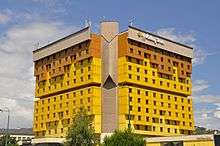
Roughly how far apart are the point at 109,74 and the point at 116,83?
303cm

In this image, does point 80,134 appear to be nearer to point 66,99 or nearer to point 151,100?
point 151,100

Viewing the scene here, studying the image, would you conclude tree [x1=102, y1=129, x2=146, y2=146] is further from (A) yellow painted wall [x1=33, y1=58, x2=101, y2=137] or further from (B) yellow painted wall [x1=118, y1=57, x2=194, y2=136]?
(A) yellow painted wall [x1=33, y1=58, x2=101, y2=137]

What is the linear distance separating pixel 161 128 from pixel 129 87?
15.4m

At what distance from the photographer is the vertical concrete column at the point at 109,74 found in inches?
4117

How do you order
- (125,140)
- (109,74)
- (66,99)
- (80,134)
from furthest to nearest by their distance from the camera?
(66,99) < (109,74) < (80,134) < (125,140)

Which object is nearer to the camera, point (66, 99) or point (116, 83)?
point (116, 83)

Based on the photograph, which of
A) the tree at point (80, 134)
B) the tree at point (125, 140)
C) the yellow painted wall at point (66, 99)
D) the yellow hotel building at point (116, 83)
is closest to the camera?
the tree at point (125, 140)

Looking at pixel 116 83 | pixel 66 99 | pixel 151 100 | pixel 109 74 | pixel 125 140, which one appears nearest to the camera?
pixel 125 140

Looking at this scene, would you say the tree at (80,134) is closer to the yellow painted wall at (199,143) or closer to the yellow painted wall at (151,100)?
the yellow painted wall at (199,143)

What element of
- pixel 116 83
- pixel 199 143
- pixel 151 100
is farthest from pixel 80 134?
pixel 151 100

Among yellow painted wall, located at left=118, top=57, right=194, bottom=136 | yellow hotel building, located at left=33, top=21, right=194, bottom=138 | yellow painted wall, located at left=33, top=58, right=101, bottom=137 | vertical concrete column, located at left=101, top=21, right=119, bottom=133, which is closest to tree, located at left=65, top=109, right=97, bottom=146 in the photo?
yellow hotel building, located at left=33, top=21, right=194, bottom=138

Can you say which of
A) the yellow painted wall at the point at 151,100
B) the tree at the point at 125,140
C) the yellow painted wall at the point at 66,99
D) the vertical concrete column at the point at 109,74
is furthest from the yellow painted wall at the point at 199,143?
the tree at the point at 125,140

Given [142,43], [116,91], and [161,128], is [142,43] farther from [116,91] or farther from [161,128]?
[161,128]

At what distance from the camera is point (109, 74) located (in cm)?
10675
